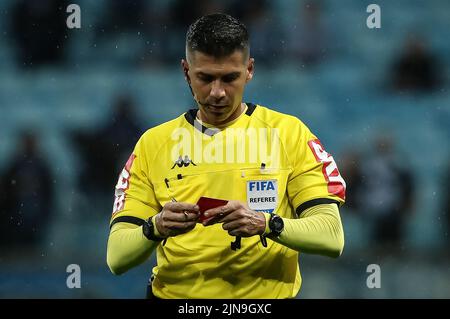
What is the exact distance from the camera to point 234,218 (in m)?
2.30

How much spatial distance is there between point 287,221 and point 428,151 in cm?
340

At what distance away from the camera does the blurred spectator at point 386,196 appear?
17.1 feet

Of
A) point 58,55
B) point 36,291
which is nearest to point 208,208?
point 36,291

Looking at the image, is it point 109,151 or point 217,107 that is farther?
point 109,151

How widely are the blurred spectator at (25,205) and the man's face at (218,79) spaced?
286 cm

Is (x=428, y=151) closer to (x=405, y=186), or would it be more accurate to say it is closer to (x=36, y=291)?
(x=405, y=186)

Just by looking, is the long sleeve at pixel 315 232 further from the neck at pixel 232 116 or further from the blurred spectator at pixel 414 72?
the blurred spectator at pixel 414 72

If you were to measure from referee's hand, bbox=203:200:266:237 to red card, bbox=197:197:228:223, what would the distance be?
12 millimetres

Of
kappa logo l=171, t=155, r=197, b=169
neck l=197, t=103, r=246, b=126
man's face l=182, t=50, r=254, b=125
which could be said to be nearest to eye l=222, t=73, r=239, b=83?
man's face l=182, t=50, r=254, b=125

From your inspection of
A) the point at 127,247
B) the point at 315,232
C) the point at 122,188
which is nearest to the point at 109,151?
the point at 122,188

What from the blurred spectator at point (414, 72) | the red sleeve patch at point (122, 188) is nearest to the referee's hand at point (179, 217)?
the red sleeve patch at point (122, 188)

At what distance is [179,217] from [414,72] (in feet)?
12.4

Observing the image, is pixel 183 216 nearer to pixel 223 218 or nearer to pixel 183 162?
pixel 223 218

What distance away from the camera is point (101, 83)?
5695 mm
